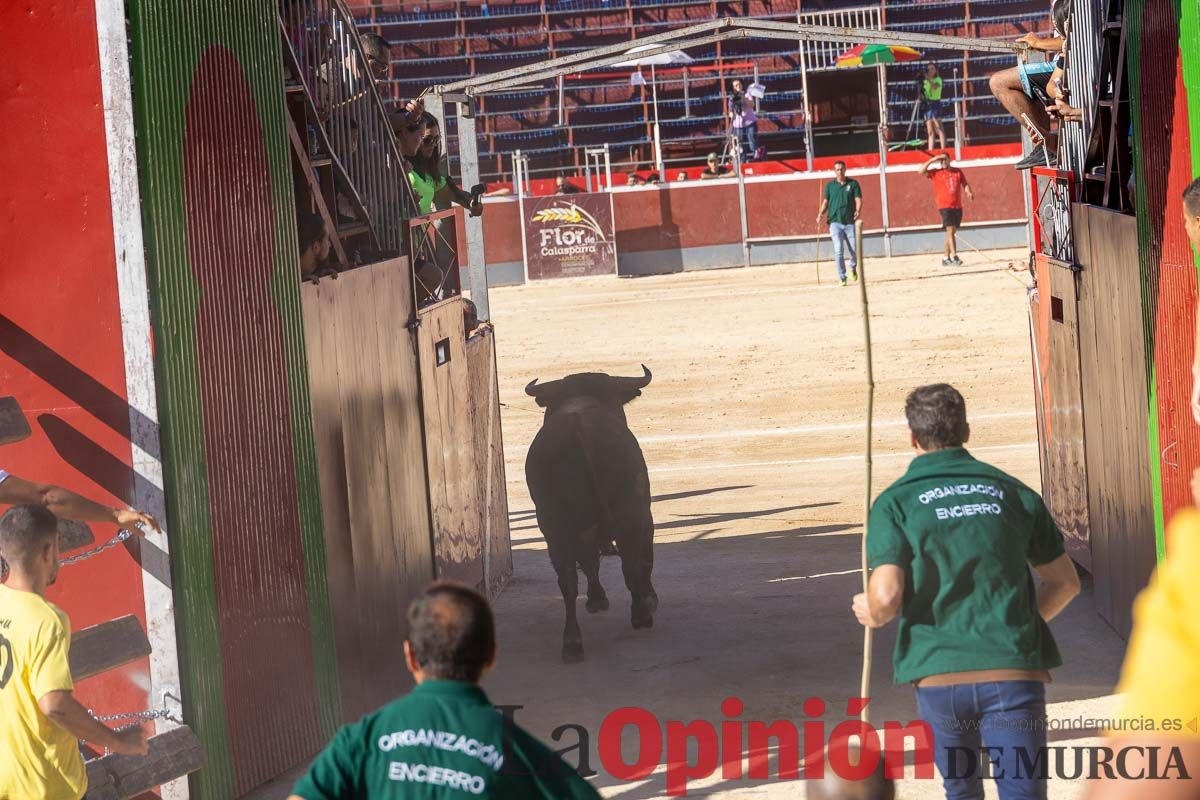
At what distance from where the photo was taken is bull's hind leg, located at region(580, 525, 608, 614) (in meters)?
8.46

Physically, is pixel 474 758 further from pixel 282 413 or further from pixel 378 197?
pixel 378 197

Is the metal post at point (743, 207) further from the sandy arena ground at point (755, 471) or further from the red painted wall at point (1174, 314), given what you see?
the red painted wall at point (1174, 314)

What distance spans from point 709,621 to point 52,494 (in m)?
4.48

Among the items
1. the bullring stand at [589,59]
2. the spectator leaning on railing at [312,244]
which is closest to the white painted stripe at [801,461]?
the bullring stand at [589,59]

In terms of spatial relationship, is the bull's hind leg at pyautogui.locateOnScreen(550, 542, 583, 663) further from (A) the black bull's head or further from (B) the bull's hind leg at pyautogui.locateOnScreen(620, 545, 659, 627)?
(A) the black bull's head

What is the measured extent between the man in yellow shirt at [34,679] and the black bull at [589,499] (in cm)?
423

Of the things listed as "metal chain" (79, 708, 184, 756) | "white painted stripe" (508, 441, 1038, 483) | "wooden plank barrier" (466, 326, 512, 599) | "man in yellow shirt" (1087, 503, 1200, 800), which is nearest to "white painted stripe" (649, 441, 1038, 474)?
"white painted stripe" (508, 441, 1038, 483)

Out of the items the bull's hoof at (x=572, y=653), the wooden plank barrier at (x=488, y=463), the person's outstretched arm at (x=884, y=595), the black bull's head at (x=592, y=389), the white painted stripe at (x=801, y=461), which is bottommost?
the white painted stripe at (x=801, y=461)

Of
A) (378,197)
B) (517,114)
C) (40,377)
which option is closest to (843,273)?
(517,114)

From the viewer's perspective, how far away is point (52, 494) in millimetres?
5027

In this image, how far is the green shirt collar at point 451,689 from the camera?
9.38ft

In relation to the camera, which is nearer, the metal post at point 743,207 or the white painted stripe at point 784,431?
the white painted stripe at point 784,431

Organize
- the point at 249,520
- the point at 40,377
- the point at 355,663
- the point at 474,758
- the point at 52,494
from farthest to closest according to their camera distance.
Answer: the point at 355,663, the point at 249,520, the point at 40,377, the point at 52,494, the point at 474,758

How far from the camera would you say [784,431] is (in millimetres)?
14883
